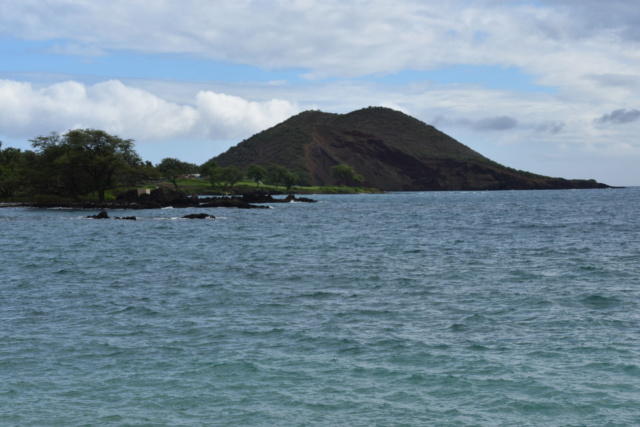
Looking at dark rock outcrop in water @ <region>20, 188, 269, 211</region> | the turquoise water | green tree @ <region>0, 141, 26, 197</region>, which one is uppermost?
green tree @ <region>0, 141, 26, 197</region>

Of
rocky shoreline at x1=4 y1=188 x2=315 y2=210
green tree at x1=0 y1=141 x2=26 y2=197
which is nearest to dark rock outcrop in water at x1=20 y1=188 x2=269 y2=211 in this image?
rocky shoreline at x1=4 y1=188 x2=315 y2=210

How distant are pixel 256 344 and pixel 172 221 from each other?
69.6 m

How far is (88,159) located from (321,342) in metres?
118

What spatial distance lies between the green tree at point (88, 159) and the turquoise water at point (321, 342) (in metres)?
90.0

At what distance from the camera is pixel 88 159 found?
127m

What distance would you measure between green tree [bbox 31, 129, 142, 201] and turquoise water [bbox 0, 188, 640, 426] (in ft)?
295

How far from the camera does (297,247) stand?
166 ft

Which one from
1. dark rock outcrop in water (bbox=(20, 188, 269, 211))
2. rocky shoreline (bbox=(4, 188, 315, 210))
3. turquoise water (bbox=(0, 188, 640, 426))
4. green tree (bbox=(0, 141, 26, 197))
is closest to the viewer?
turquoise water (bbox=(0, 188, 640, 426))

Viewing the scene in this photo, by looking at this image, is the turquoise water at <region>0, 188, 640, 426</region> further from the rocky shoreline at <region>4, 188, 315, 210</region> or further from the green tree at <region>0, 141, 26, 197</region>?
the green tree at <region>0, 141, 26, 197</region>

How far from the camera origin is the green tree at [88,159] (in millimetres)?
126938

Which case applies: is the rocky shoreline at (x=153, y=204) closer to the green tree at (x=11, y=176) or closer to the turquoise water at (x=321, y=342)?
the green tree at (x=11, y=176)

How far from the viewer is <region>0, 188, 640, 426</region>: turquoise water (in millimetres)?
13781

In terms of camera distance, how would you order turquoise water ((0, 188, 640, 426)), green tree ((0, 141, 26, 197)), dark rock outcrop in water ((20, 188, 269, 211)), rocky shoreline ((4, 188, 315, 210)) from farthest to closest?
green tree ((0, 141, 26, 197)) → rocky shoreline ((4, 188, 315, 210)) → dark rock outcrop in water ((20, 188, 269, 211)) → turquoise water ((0, 188, 640, 426))

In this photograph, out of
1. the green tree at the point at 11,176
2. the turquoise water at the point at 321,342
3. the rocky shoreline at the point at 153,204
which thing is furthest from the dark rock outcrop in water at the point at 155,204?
the turquoise water at the point at 321,342
